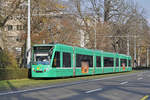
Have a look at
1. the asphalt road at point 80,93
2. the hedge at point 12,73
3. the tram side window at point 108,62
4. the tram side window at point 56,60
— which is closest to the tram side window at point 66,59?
the tram side window at point 56,60

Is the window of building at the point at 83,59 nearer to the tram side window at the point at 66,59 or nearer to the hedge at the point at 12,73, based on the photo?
the tram side window at the point at 66,59

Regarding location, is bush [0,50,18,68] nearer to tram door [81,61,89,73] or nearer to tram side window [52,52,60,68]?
tram door [81,61,89,73]

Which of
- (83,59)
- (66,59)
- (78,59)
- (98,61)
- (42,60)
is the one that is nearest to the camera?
(42,60)

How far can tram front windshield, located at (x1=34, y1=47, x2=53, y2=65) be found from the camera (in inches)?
1004

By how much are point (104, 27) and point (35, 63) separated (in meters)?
31.1

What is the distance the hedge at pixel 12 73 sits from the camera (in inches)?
954

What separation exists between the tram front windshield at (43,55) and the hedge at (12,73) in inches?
75.7

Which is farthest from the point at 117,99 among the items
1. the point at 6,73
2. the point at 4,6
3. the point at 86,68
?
the point at 4,6

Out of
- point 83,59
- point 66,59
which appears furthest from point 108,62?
point 66,59

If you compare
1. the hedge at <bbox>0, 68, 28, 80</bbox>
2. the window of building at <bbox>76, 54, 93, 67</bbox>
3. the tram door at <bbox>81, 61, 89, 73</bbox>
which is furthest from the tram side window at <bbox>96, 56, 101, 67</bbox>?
the hedge at <bbox>0, 68, 28, 80</bbox>

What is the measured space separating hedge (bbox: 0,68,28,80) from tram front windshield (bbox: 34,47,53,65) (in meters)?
1.92

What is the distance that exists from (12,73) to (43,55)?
314 centimetres

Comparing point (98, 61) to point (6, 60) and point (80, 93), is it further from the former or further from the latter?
point (80, 93)

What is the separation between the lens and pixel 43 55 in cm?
2577
